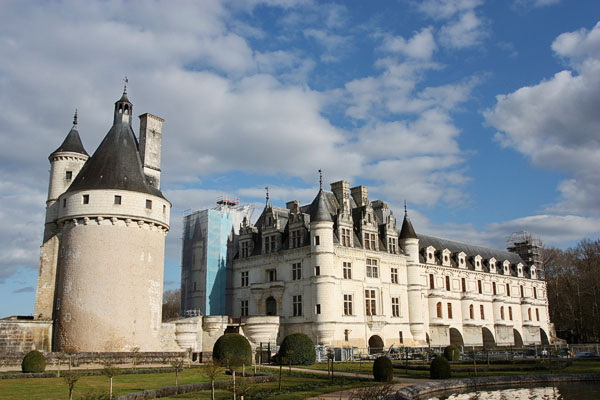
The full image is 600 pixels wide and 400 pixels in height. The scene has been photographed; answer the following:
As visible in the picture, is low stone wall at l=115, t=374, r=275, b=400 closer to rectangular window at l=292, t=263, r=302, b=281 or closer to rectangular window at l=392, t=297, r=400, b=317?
rectangular window at l=292, t=263, r=302, b=281

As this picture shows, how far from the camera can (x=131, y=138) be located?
33531 mm

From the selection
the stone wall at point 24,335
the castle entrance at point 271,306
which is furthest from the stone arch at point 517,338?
the stone wall at point 24,335

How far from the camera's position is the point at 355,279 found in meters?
40.0

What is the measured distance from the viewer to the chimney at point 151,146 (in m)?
34.7

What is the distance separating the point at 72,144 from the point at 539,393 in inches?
1153

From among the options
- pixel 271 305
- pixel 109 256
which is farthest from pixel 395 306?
pixel 109 256

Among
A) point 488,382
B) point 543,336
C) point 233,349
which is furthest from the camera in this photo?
point 543,336

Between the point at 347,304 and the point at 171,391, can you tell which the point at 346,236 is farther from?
the point at 171,391

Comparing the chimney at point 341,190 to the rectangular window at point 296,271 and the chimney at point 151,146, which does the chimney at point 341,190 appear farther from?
the chimney at point 151,146

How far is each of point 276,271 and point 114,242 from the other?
578 inches

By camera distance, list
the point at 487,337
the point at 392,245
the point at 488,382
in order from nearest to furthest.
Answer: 1. the point at 488,382
2. the point at 392,245
3. the point at 487,337

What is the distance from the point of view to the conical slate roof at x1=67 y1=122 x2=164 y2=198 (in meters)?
30.5

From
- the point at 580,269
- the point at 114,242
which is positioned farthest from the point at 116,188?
the point at 580,269

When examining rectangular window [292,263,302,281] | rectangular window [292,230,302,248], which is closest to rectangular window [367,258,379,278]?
rectangular window [292,263,302,281]
